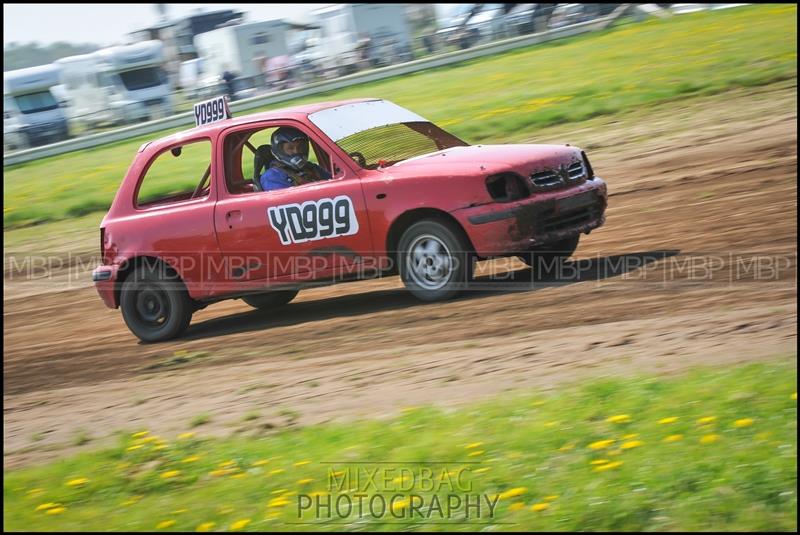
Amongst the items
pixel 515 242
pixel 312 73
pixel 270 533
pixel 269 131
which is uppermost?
pixel 312 73

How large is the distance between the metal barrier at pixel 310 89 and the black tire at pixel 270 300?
15365 millimetres

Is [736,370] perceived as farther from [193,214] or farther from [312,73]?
[312,73]

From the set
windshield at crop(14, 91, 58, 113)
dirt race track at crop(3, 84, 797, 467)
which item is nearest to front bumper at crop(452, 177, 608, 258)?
dirt race track at crop(3, 84, 797, 467)

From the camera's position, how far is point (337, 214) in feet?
28.0

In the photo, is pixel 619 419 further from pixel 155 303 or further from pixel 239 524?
pixel 155 303

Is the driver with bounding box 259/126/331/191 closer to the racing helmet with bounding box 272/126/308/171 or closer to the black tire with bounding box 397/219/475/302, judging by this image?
the racing helmet with bounding box 272/126/308/171

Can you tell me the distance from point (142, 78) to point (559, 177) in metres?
26.4

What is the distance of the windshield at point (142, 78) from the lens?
32562mm

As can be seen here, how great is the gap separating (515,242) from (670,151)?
253 inches

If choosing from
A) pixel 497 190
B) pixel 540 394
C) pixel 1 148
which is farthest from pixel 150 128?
pixel 540 394

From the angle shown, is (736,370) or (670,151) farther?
(670,151)

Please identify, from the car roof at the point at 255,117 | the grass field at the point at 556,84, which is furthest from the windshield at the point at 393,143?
the grass field at the point at 556,84

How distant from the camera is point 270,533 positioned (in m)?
4.68

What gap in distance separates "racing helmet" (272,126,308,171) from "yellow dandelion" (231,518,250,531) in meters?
4.41
